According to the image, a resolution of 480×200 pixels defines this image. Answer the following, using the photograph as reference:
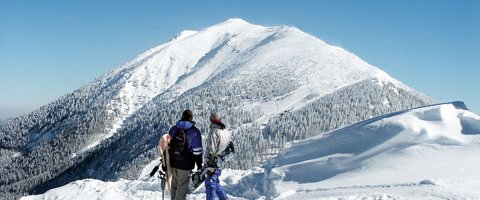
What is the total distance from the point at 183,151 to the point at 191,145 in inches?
11.1

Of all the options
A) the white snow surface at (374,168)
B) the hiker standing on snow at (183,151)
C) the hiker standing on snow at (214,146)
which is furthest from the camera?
the white snow surface at (374,168)

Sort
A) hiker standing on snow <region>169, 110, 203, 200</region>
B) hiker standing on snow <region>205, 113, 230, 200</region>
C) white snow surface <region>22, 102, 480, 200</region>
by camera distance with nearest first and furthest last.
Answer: hiker standing on snow <region>169, 110, 203, 200</region> < hiker standing on snow <region>205, 113, 230, 200</region> < white snow surface <region>22, 102, 480, 200</region>

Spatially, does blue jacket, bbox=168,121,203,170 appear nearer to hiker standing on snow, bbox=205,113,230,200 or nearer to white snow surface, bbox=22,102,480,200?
hiker standing on snow, bbox=205,113,230,200

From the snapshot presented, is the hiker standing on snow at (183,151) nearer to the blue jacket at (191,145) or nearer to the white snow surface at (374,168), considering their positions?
the blue jacket at (191,145)

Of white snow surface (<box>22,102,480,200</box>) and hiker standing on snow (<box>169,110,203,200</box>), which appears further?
white snow surface (<box>22,102,480,200</box>)

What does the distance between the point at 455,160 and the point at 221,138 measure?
391 inches

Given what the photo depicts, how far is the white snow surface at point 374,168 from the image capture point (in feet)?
55.6

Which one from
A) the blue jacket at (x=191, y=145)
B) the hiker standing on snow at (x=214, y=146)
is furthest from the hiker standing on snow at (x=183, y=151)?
the hiker standing on snow at (x=214, y=146)

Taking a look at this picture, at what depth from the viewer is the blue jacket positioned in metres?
12.9

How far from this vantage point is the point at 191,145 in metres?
12.9

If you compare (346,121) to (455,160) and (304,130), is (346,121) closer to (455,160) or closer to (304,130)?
(304,130)

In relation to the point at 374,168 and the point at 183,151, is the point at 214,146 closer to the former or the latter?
the point at 183,151

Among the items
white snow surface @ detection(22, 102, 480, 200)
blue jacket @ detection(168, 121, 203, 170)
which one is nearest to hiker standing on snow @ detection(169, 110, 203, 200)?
blue jacket @ detection(168, 121, 203, 170)

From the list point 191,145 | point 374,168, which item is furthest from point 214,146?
point 374,168
